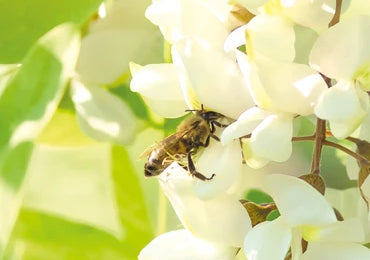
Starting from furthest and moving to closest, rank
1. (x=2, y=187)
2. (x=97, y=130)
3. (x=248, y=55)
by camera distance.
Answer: (x=97, y=130)
(x=2, y=187)
(x=248, y=55)

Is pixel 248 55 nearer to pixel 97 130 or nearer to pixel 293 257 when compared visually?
pixel 293 257

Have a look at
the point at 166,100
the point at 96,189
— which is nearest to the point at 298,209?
the point at 166,100

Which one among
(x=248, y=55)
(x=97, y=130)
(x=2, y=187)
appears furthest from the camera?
(x=97, y=130)

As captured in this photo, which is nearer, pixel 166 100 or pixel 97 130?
pixel 166 100

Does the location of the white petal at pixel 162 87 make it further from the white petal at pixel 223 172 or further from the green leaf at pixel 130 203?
the green leaf at pixel 130 203

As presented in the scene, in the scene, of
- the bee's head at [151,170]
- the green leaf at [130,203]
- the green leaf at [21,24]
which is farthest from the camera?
the green leaf at [130,203]

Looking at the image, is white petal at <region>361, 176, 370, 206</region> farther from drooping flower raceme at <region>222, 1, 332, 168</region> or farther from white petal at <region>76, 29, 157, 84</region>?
white petal at <region>76, 29, 157, 84</region>

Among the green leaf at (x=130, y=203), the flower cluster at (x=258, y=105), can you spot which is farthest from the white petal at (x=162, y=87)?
the green leaf at (x=130, y=203)

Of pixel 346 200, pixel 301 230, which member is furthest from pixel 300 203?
pixel 346 200
